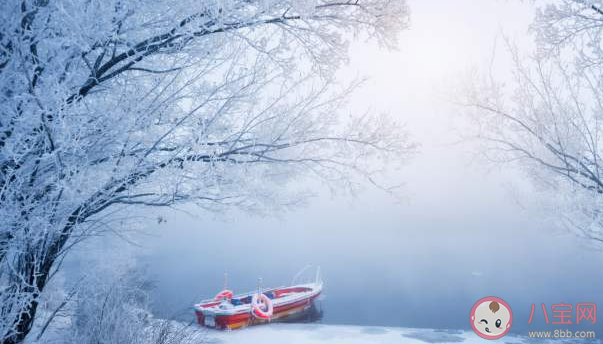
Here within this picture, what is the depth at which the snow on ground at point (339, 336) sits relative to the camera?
9203mm

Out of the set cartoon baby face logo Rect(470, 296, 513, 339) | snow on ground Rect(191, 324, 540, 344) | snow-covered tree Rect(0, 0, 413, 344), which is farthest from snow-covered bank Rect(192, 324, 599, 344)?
snow-covered tree Rect(0, 0, 413, 344)

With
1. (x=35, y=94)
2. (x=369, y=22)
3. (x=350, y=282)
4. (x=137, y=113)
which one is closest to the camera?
(x=35, y=94)

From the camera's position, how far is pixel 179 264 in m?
49.2

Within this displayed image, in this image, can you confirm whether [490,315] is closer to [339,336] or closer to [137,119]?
[339,336]

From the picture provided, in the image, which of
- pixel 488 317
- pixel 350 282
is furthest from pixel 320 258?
pixel 488 317

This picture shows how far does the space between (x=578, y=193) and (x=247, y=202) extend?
147 inches

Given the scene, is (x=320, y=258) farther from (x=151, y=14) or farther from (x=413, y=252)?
(x=151, y=14)

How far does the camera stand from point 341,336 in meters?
9.91

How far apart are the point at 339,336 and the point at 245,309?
429 cm

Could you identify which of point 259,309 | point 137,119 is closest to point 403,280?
point 259,309

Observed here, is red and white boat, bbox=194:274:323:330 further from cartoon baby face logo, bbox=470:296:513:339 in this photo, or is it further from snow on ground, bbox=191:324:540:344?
cartoon baby face logo, bbox=470:296:513:339

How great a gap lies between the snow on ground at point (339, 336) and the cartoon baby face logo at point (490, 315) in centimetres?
73

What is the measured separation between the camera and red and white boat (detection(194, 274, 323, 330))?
40.8ft

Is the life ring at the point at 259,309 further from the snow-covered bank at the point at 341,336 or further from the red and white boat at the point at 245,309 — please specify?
the snow-covered bank at the point at 341,336
